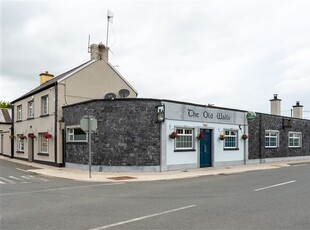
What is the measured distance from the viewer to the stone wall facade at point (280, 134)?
24.3 metres

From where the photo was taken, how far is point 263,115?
83.1 feet

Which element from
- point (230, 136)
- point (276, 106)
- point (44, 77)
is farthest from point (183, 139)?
point (44, 77)

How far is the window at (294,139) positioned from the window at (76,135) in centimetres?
1944

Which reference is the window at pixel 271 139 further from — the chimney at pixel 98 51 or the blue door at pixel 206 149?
the chimney at pixel 98 51

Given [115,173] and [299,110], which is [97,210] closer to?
[115,173]

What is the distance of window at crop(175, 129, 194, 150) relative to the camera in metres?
18.5

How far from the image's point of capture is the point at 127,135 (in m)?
17.0

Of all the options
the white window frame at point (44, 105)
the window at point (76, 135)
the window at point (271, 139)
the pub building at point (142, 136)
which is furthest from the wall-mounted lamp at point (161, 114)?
the window at point (271, 139)

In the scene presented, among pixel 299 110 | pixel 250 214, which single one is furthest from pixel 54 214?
pixel 299 110

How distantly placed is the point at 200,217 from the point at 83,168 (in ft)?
40.8

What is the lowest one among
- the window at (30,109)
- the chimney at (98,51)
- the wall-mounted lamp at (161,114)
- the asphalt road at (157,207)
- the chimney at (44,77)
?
the asphalt road at (157,207)

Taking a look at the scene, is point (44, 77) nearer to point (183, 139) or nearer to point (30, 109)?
point (30, 109)

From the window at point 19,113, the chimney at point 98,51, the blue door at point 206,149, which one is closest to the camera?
the blue door at point 206,149

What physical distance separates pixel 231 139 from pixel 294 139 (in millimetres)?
10364
